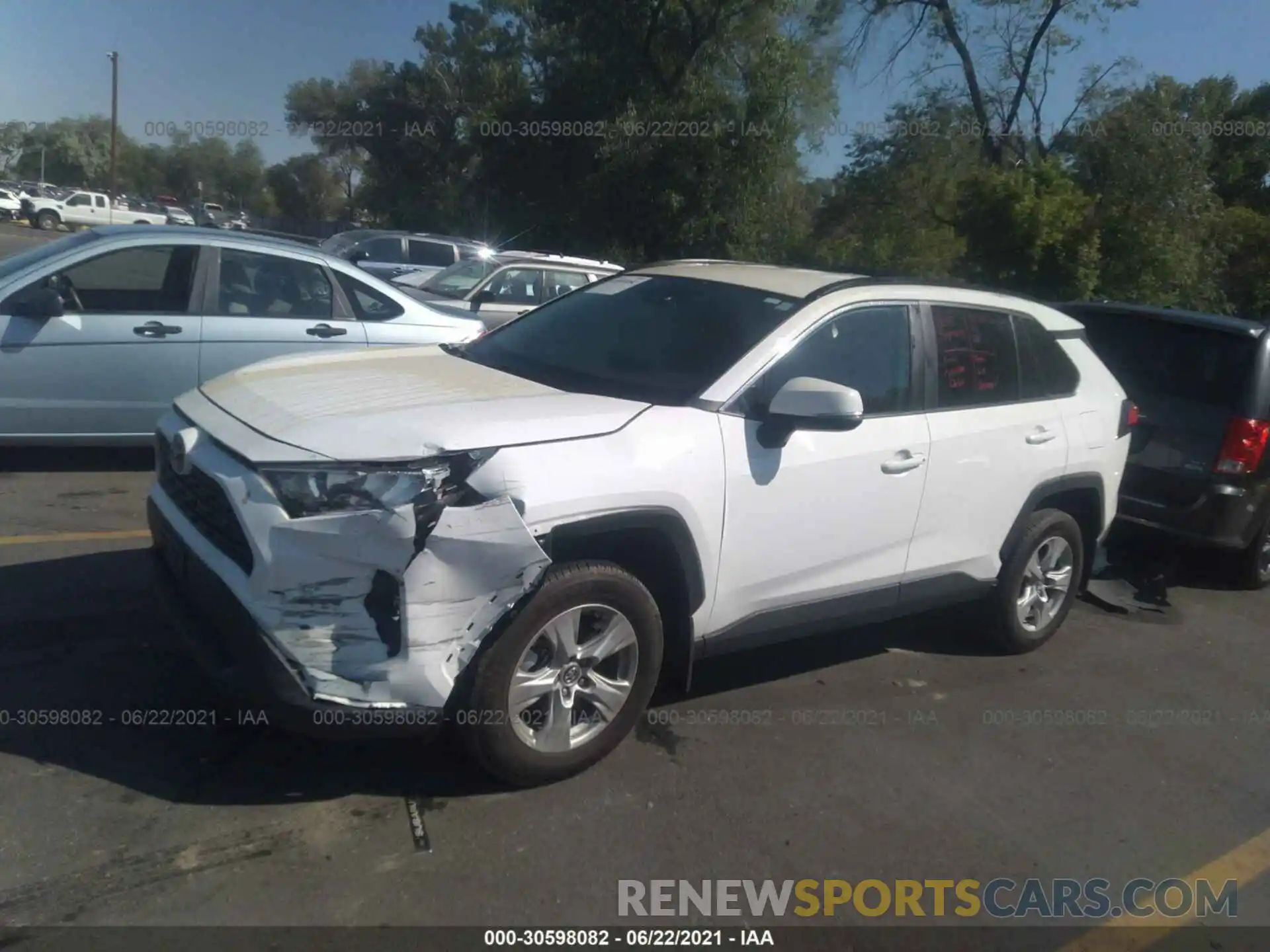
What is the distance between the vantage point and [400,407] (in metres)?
3.83

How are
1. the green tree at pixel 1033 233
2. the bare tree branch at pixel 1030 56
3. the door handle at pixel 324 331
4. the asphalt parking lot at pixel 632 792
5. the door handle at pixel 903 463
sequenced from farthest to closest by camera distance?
the bare tree branch at pixel 1030 56 → the green tree at pixel 1033 233 → the door handle at pixel 324 331 → the door handle at pixel 903 463 → the asphalt parking lot at pixel 632 792

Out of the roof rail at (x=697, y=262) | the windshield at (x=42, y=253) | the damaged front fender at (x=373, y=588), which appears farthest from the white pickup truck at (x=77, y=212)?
the damaged front fender at (x=373, y=588)

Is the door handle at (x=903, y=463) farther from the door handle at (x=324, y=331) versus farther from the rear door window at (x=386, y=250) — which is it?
the rear door window at (x=386, y=250)

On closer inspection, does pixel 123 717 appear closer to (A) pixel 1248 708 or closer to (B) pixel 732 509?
(B) pixel 732 509

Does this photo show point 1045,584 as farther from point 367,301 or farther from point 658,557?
point 367,301

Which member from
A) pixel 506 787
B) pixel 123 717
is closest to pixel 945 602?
pixel 506 787

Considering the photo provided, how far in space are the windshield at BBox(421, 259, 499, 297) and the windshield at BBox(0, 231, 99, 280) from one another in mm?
7047

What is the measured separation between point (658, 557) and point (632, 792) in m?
0.82

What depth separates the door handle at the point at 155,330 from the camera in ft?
23.5

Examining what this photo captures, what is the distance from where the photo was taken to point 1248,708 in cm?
552

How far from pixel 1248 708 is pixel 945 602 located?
1643 mm

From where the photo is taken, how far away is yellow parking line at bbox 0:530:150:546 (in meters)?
5.89

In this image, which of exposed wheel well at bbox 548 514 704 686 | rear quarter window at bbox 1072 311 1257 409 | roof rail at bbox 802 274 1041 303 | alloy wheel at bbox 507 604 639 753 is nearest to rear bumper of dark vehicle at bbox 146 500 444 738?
alloy wheel at bbox 507 604 639 753

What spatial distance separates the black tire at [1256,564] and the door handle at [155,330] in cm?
696
